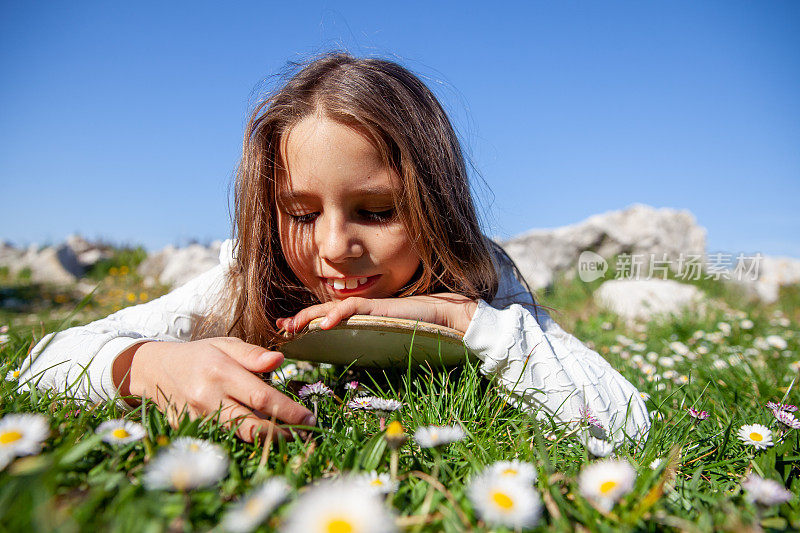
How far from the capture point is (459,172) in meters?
2.15

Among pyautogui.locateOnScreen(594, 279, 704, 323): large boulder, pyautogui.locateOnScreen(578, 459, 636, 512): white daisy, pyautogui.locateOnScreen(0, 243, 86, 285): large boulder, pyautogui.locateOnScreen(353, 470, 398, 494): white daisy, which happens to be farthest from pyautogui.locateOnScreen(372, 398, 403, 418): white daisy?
pyautogui.locateOnScreen(0, 243, 86, 285): large boulder

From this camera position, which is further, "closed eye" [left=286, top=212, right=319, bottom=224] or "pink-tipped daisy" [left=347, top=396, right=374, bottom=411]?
"closed eye" [left=286, top=212, right=319, bottom=224]

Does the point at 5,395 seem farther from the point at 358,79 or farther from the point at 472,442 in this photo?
the point at 358,79

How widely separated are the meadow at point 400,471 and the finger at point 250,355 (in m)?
0.18

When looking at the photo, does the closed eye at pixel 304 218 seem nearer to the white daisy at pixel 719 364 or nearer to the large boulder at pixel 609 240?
the white daisy at pixel 719 364

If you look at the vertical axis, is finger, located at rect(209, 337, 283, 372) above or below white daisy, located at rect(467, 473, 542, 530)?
below

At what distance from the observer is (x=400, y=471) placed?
1163 millimetres

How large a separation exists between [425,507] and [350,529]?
0.82ft

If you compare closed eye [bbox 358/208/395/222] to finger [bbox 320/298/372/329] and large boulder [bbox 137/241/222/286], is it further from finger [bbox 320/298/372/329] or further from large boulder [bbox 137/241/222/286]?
large boulder [bbox 137/241/222/286]

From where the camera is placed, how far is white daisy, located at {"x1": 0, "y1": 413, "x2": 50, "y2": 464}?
0.89m

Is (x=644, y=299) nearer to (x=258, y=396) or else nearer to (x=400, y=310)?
(x=400, y=310)

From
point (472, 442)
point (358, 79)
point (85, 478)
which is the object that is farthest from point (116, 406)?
point (358, 79)

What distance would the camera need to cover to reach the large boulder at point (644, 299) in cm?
534

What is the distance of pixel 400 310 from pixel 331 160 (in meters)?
0.56
